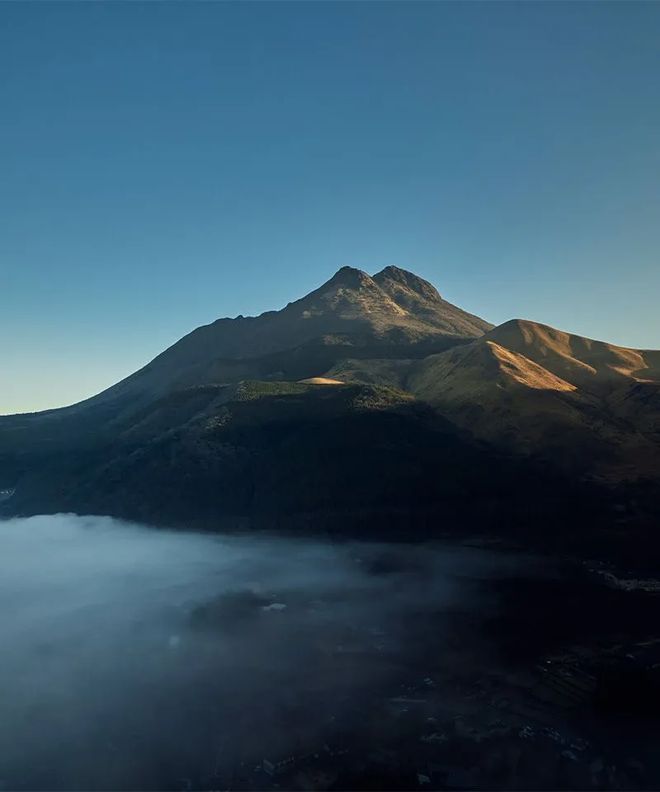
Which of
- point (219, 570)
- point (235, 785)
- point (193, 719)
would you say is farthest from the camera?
point (219, 570)

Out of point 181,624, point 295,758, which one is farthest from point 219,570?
point 295,758

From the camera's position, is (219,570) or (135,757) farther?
(219,570)

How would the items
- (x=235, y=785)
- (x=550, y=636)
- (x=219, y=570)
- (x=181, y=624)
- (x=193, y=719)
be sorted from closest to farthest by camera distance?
1. (x=235, y=785)
2. (x=193, y=719)
3. (x=550, y=636)
4. (x=181, y=624)
5. (x=219, y=570)

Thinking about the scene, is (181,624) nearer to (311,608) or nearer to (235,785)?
(311,608)

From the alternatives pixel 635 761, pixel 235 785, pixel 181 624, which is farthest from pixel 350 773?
pixel 181 624

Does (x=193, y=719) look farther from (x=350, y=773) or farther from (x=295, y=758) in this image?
(x=350, y=773)

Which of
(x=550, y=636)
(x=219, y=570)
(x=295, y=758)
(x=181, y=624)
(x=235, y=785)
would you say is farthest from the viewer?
(x=219, y=570)
